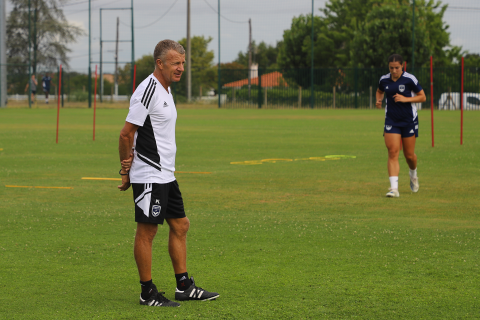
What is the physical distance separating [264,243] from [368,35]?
4560 centimetres

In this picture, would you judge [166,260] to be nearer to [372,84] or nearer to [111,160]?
[111,160]

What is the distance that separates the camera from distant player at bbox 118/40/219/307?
4.68 metres

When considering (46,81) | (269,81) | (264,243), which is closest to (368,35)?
(269,81)

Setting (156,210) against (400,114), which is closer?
(156,210)

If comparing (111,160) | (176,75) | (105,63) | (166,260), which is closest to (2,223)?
(166,260)

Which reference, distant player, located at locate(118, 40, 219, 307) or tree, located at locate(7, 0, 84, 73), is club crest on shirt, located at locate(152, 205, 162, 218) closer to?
distant player, located at locate(118, 40, 219, 307)

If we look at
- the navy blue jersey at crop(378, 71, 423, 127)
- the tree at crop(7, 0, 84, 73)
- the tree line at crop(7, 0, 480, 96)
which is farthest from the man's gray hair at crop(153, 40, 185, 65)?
the tree at crop(7, 0, 84, 73)

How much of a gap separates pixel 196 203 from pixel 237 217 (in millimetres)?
1189

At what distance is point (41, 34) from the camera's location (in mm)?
66125

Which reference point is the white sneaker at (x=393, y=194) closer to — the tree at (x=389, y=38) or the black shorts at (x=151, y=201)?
the black shorts at (x=151, y=201)

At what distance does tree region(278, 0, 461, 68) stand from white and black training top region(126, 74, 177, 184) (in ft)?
146

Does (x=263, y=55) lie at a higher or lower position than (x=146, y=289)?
higher

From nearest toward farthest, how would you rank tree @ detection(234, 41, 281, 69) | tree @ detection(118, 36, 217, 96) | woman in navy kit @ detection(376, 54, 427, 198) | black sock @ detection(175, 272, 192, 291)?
black sock @ detection(175, 272, 192, 291) → woman in navy kit @ detection(376, 54, 427, 198) → tree @ detection(118, 36, 217, 96) → tree @ detection(234, 41, 281, 69)

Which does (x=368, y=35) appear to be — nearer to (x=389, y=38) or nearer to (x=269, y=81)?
(x=389, y=38)
